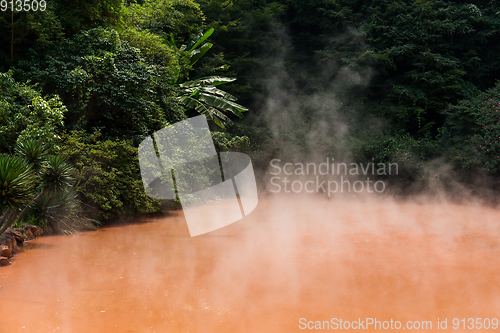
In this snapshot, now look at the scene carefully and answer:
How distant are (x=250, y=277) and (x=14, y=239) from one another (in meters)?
3.67

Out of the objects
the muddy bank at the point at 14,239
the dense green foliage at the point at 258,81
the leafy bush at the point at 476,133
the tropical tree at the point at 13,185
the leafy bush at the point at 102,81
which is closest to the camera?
the tropical tree at the point at 13,185

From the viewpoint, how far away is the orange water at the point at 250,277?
3.51 meters

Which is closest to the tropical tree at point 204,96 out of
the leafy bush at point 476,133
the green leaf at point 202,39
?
the green leaf at point 202,39

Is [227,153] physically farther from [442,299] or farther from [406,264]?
[442,299]

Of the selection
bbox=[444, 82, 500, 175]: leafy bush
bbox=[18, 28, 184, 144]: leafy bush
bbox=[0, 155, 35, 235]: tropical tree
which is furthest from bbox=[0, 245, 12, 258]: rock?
bbox=[444, 82, 500, 175]: leafy bush

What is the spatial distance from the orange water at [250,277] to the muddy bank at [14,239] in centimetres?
16

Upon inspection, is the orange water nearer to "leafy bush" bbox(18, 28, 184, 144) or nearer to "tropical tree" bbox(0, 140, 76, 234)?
"tropical tree" bbox(0, 140, 76, 234)

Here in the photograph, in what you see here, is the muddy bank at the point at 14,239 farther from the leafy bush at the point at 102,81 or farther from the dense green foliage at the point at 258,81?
the leafy bush at the point at 102,81

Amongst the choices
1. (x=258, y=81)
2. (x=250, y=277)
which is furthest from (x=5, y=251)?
(x=258, y=81)

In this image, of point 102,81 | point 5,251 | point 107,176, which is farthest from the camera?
point 102,81

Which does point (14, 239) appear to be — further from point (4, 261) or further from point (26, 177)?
point (26, 177)

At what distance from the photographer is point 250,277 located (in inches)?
179

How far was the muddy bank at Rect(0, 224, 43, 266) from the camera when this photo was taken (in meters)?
4.91

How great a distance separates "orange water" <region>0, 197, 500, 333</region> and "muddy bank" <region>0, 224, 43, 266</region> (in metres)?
0.16
